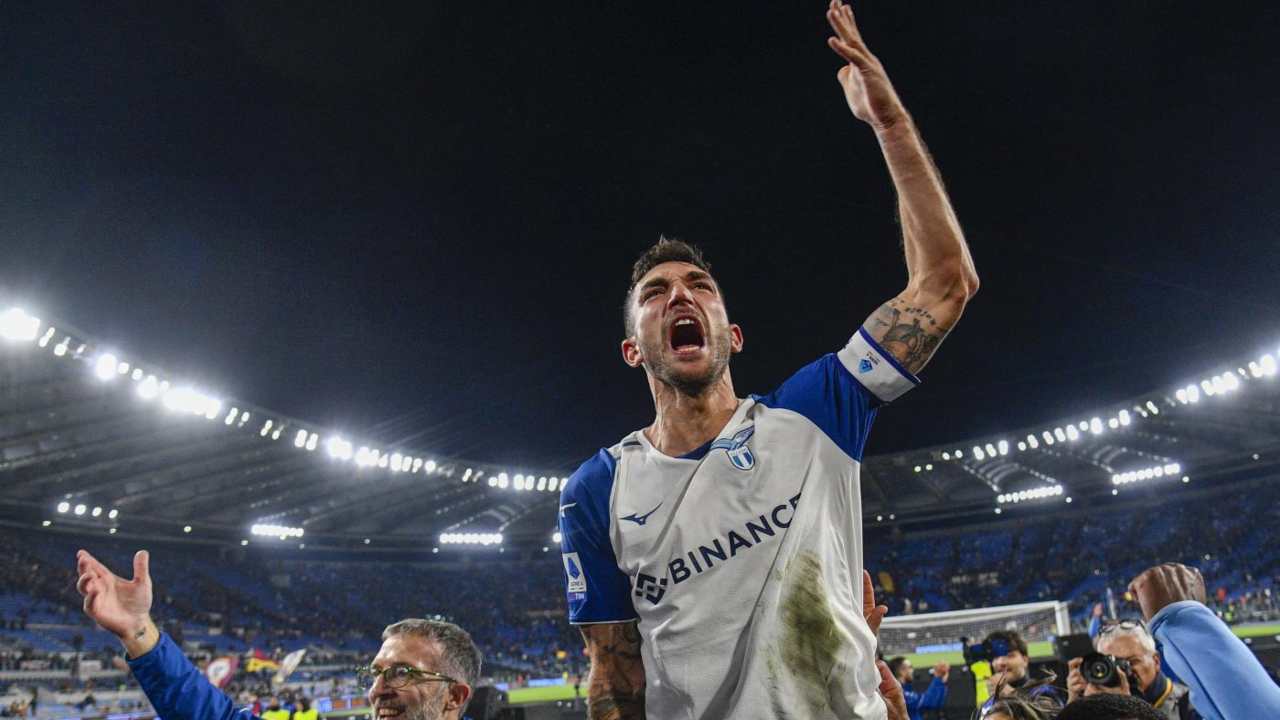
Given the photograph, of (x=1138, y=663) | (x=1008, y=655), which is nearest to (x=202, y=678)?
(x=1138, y=663)

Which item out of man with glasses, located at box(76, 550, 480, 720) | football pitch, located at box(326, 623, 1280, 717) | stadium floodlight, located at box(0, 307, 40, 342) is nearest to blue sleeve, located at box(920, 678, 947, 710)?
man with glasses, located at box(76, 550, 480, 720)

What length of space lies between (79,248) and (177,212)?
2736 mm

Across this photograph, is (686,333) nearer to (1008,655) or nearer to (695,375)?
(695,375)

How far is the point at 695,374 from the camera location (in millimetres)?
2521

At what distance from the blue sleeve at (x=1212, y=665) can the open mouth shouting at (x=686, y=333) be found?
155cm

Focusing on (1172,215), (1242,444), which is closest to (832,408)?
(1172,215)

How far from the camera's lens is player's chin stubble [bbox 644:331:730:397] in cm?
253

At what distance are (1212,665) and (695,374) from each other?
157 cm

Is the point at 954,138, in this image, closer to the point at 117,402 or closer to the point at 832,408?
the point at 832,408

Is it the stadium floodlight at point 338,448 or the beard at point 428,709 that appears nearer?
the beard at point 428,709

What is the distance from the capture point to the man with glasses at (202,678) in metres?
3.83

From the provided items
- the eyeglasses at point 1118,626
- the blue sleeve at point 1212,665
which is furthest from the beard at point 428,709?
the eyeglasses at point 1118,626

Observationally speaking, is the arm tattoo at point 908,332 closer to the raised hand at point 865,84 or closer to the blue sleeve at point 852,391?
the blue sleeve at point 852,391

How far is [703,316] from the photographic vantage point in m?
2.62
